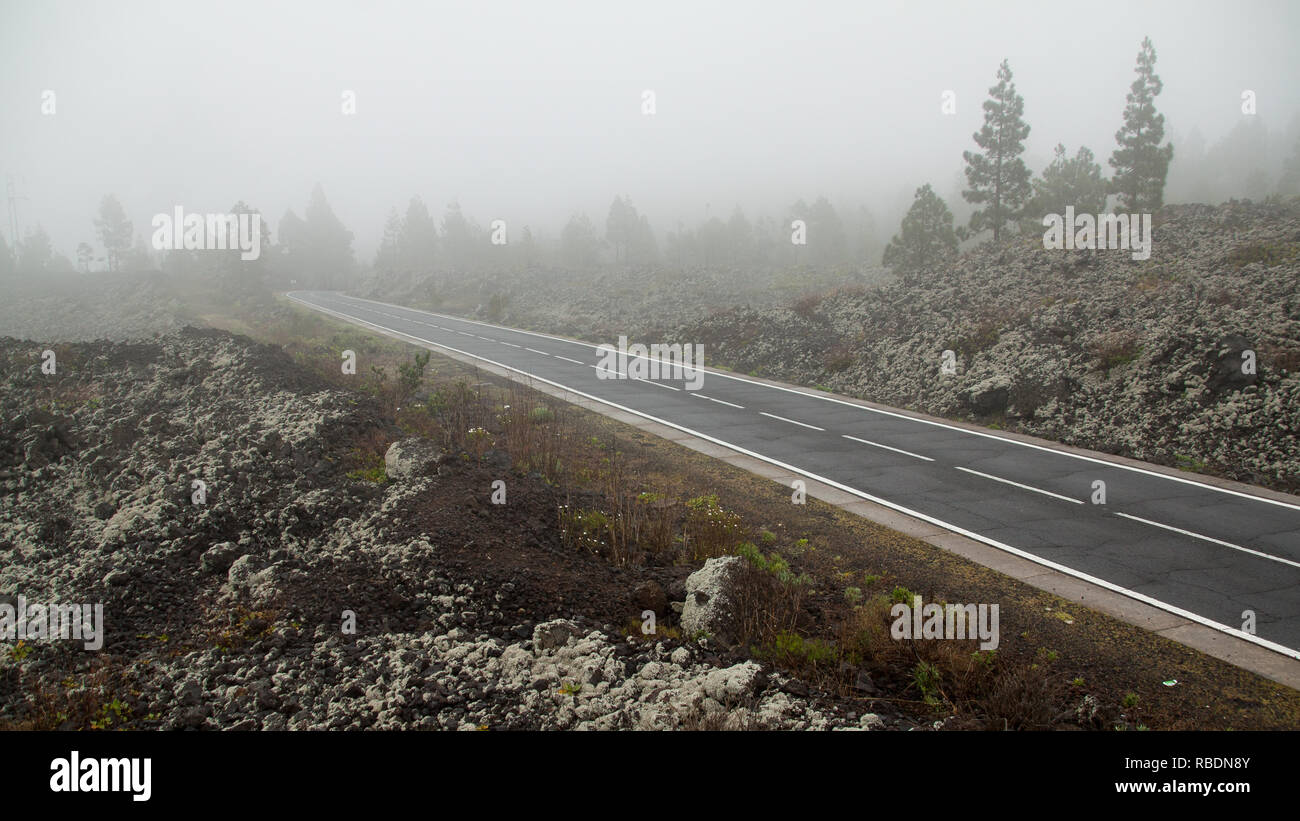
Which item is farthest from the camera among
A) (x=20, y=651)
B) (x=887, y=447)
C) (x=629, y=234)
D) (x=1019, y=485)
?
(x=629, y=234)

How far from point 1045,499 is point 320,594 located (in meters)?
11.3

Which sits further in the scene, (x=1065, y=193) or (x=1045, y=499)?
(x=1065, y=193)

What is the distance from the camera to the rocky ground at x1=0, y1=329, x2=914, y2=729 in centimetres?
551

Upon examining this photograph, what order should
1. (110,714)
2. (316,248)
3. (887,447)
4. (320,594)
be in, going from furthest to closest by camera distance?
(316,248), (887,447), (320,594), (110,714)

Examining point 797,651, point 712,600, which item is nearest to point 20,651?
point 712,600

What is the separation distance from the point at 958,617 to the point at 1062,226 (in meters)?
26.5

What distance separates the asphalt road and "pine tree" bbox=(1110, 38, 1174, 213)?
2579 centimetres

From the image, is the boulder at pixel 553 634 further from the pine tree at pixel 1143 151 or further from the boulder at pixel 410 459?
the pine tree at pixel 1143 151

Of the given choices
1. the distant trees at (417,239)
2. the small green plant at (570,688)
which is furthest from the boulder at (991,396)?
the distant trees at (417,239)

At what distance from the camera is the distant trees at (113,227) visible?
85.8 metres

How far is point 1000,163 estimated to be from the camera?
33938 millimetres

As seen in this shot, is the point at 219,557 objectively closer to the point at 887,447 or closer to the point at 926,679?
the point at 926,679

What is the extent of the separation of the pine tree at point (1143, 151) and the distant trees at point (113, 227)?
107032 millimetres

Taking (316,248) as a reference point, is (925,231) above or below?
below
